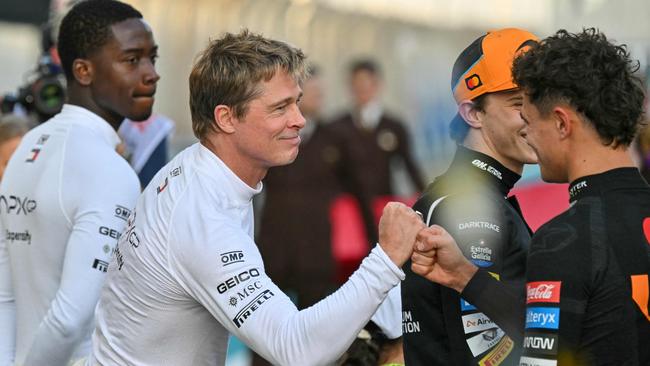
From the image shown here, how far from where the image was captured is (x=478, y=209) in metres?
3.75

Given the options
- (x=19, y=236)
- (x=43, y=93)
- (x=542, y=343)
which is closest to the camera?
(x=542, y=343)

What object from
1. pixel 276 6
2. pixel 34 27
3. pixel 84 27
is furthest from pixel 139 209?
pixel 34 27

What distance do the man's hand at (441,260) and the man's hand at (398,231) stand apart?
0.04m

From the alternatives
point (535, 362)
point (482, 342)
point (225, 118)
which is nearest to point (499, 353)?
point (482, 342)

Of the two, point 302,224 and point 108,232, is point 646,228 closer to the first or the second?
point 108,232

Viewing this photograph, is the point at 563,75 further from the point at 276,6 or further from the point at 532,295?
the point at 276,6

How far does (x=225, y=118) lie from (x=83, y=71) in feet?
4.19

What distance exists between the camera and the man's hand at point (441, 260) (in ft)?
11.5

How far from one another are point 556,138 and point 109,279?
58.4 inches

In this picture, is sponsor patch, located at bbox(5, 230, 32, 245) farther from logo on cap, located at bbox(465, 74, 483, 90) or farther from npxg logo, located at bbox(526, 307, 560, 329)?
npxg logo, located at bbox(526, 307, 560, 329)

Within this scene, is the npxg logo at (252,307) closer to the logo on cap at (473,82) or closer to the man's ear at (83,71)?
the logo on cap at (473,82)

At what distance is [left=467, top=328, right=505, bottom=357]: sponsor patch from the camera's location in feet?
12.0

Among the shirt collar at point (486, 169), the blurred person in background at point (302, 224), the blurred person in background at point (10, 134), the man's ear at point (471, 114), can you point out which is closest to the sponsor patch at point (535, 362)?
the shirt collar at point (486, 169)

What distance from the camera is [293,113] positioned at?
3818 mm
